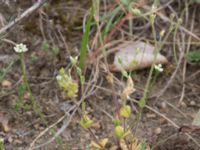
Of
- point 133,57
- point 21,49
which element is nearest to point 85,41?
point 21,49

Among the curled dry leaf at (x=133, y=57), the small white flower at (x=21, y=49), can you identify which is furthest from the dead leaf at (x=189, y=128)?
the small white flower at (x=21, y=49)

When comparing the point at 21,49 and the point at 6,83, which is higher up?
the point at 21,49

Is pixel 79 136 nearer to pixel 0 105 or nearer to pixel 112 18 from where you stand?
pixel 0 105

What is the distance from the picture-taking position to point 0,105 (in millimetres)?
1873

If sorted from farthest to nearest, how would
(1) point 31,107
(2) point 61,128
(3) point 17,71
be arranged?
1. (3) point 17,71
2. (1) point 31,107
3. (2) point 61,128

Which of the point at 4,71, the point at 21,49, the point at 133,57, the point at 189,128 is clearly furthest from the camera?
the point at 133,57

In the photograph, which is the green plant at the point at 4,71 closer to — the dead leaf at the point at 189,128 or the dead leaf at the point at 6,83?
the dead leaf at the point at 6,83

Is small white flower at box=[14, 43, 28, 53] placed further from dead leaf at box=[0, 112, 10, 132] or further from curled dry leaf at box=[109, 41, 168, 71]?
curled dry leaf at box=[109, 41, 168, 71]

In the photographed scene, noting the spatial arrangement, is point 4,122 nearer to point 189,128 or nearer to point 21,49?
point 21,49

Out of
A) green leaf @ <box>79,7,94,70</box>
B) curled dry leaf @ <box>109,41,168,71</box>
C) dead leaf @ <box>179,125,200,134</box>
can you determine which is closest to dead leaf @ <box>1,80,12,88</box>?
green leaf @ <box>79,7,94,70</box>

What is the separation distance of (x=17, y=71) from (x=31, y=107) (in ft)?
0.72

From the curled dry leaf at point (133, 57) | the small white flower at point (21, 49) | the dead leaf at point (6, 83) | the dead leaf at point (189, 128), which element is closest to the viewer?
the small white flower at point (21, 49)

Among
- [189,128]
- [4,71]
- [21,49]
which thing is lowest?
[189,128]

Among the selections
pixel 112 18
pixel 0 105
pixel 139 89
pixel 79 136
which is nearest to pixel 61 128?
pixel 79 136
